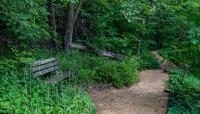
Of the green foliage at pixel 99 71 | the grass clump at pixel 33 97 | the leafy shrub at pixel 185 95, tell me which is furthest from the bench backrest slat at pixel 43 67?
the leafy shrub at pixel 185 95

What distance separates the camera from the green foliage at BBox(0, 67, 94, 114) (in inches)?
247

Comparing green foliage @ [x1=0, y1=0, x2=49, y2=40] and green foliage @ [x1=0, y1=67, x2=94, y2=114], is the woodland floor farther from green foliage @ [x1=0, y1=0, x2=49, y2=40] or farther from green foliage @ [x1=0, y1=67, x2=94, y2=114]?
green foliage @ [x1=0, y1=0, x2=49, y2=40]

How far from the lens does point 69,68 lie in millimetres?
10750

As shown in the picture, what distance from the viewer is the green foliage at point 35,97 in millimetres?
6285

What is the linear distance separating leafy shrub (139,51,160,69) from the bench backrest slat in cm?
611

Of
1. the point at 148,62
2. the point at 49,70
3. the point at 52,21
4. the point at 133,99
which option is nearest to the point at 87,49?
the point at 52,21

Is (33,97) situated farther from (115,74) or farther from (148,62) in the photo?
(148,62)

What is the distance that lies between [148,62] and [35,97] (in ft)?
32.7

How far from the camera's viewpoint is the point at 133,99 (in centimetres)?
915

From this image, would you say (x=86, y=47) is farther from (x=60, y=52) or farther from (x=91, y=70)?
(x=91, y=70)

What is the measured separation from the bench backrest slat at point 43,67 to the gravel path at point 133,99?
1.23 metres

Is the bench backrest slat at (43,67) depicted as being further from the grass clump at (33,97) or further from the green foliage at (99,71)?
the green foliage at (99,71)

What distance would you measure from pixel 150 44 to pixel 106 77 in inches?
391

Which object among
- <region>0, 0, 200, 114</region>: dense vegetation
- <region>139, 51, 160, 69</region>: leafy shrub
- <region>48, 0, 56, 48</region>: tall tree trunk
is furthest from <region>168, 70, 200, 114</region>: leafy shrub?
<region>139, 51, 160, 69</region>: leafy shrub
